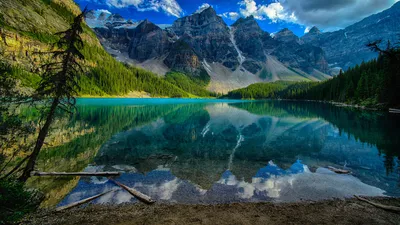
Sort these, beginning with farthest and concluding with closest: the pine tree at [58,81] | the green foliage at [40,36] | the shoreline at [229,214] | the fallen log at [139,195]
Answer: the green foliage at [40,36] → the pine tree at [58,81] → the fallen log at [139,195] → the shoreline at [229,214]

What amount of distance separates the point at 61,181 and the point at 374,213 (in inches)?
792

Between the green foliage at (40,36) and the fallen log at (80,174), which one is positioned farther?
the green foliage at (40,36)

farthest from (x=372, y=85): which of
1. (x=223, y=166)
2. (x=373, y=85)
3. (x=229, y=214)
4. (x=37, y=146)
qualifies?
(x=37, y=146)

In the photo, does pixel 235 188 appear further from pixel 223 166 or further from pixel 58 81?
pixel 58 81

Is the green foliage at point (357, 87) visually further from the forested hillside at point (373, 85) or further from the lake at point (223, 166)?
the lake at point (223, 166)

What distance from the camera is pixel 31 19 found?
189000 millimetres

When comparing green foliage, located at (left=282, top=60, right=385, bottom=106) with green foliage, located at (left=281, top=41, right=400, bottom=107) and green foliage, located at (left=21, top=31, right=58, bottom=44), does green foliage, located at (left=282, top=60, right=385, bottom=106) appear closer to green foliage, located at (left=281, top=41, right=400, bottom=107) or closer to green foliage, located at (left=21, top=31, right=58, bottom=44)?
green foliage, located at (left=281, top=41, right=400, bottom=107)

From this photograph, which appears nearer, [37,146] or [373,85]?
[37,146]

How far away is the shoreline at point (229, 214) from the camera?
10336mm

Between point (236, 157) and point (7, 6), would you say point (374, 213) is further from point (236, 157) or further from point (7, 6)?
point (7, 6)

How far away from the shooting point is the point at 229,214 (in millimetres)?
11086

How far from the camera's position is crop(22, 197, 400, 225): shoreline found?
1034cm

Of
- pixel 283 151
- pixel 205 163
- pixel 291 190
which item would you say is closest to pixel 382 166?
pixel 283 151

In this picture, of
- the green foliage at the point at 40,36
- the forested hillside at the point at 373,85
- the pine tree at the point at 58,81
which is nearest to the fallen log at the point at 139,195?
the pine tree at the point at 58,81
